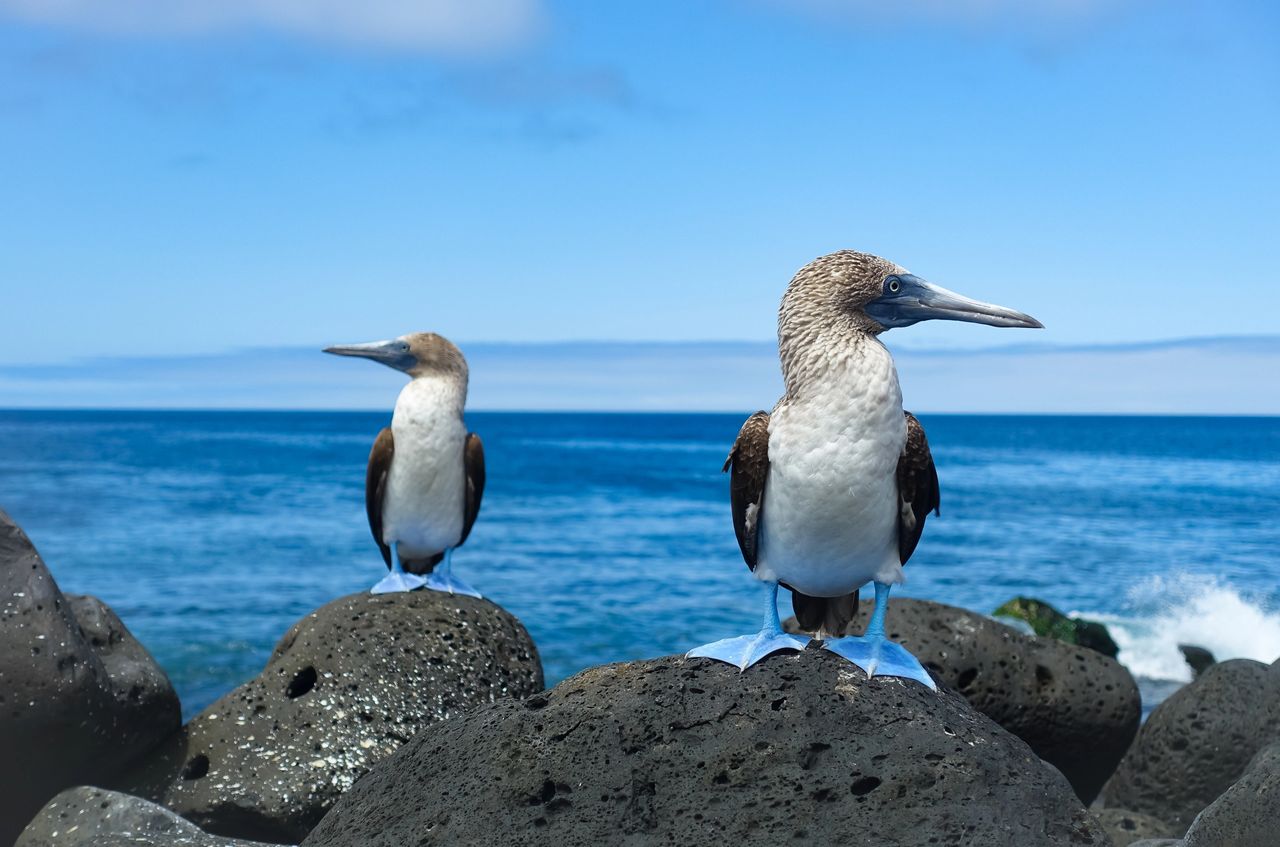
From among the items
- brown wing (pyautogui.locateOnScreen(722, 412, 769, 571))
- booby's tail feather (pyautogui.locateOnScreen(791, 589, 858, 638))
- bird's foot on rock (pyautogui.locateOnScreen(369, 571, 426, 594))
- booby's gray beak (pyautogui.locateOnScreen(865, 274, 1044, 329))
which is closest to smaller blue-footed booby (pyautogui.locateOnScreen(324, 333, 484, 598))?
bird's foot on rock (pyautogui.locateOnScreen(369, 571, 426, 594))

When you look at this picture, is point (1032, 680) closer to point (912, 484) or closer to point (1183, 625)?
point (912, 484)

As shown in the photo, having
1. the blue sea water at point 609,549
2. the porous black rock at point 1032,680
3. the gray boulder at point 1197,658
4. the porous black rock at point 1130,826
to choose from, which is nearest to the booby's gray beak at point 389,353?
the porous black rock at point 1032,680

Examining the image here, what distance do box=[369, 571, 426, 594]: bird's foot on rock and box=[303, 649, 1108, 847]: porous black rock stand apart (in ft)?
10.8

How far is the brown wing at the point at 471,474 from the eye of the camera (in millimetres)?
7801

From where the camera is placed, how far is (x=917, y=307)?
4.21 meters

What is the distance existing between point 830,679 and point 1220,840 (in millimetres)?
2092

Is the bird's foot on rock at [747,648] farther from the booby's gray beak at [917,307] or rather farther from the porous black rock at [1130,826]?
the porous black rock at [1130,826]

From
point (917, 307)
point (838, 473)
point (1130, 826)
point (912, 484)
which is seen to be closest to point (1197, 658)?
point (1130, 826)

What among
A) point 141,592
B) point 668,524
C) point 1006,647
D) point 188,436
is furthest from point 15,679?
point 188,436

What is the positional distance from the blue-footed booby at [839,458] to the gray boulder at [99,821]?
261 centimetres

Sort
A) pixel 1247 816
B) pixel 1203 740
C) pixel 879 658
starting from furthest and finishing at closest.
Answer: pixel 1203 740
pixel 1247 816
pixel 879 658

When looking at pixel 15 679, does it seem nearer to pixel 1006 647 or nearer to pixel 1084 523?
pixel 1006 647

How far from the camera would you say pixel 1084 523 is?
35.4 meters

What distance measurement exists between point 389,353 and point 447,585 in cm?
156
